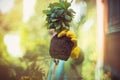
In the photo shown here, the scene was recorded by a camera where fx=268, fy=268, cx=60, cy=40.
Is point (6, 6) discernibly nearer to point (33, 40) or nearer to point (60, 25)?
point (33, 40)

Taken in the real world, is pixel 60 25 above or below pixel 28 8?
below

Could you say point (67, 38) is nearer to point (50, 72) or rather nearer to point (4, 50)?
point (50, 72)

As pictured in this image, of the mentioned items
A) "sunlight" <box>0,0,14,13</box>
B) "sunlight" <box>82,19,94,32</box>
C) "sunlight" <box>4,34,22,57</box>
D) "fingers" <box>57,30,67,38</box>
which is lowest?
"sunlight" <box>4,34,22,57</box>

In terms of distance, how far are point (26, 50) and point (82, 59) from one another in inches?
17.1

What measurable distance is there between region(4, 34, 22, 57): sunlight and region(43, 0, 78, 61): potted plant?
0.82ft

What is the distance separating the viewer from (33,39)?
6.72 ft

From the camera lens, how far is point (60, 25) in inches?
77.7

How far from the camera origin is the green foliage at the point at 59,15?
6.41ft

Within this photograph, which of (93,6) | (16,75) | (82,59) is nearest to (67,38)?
(82,59)

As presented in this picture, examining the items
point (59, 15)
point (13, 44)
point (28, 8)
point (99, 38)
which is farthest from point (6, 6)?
point (99, 38)

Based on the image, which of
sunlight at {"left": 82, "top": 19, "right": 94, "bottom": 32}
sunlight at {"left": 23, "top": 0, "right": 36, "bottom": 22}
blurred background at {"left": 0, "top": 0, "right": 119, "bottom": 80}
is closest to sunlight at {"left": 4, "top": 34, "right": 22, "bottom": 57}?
blurred background at {"left": 0, "top": 0, "right": 119, "bottom": 80}

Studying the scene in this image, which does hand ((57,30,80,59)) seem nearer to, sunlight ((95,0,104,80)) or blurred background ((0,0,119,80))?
blurred background ((0,0,119,80))

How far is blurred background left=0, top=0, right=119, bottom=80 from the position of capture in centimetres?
203

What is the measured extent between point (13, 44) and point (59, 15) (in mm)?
424
